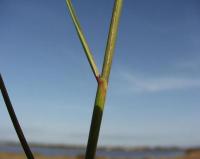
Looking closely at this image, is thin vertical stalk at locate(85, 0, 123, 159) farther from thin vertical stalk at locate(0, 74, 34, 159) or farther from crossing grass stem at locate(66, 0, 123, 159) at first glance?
thin vertical stalk at locate(0, 74, 34, 159)

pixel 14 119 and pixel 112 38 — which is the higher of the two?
pixel 112 38

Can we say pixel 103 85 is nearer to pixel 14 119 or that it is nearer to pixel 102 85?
pixel 102 85

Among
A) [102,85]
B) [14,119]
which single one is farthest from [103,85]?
[14,119]

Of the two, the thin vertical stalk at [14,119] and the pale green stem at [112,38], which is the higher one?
the pale green stem at [112,38]

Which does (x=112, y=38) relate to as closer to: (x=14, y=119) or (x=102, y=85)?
(x=102, y=85)

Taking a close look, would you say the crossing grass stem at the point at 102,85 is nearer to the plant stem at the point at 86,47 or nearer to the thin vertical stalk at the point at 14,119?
the plant stem at the point at 86,47

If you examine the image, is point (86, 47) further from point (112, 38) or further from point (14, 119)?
point (14, 119)

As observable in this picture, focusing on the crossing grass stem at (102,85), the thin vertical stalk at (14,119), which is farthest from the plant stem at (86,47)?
the thin vertical stalk at (14,119)

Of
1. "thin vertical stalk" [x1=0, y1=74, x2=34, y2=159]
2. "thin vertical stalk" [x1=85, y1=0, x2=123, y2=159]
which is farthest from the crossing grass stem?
"thin vertical stalk" [x1=0, y1=74, x2=34, y2=159]

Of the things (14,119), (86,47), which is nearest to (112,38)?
(86,47)
